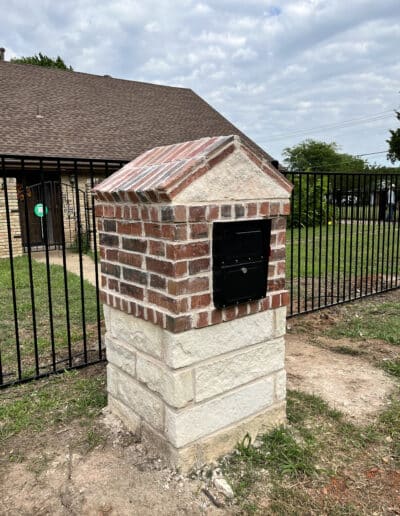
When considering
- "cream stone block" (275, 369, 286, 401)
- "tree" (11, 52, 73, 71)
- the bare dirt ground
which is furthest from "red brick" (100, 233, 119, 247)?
"tree" (11, 52, 73, 71)

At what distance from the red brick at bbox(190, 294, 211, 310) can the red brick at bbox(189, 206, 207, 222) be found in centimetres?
36

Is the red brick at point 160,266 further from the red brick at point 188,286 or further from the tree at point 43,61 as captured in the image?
the tree at point 43,61

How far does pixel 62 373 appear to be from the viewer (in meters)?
3.28

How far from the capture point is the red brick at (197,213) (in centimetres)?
189

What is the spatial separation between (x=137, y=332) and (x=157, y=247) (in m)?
0.54

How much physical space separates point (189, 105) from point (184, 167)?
48.3 ft

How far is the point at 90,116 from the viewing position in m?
12.3

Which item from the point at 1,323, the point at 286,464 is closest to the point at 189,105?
the point at 1,323

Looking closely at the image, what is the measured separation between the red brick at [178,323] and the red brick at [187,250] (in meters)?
0.28

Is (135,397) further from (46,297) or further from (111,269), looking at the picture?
(46,297)

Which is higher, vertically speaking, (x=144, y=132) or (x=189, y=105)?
(x=189, y=105)

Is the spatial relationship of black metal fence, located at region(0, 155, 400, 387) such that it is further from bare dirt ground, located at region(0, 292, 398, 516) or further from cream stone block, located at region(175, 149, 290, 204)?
cream stone block, located at region(175, 149, 290, 204)

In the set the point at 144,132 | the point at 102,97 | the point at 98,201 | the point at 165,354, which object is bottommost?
the point at 165,354

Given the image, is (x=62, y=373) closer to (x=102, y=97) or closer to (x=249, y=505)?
(x=249, y=505)
